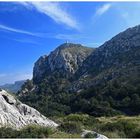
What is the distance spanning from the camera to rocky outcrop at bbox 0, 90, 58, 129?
790 inches

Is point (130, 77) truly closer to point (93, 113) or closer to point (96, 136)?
point (93, 113)

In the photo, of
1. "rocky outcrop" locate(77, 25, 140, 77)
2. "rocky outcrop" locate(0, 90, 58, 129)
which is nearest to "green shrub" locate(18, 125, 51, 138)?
"rocky outcrop" locate(0, 90, 58, 129)

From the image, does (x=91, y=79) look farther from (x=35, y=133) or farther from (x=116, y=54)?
(x=35, y=133)

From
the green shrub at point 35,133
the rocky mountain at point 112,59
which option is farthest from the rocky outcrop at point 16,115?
the rocky mountain at point 112,59

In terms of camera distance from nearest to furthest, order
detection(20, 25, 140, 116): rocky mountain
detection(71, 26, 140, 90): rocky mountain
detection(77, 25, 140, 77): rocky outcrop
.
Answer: detection(20, 25, 140, 116): rocky mountain
detection(71, 26, 140, 90): rocky mountain
detection(77, 25, 140, 77): rocky outcrop

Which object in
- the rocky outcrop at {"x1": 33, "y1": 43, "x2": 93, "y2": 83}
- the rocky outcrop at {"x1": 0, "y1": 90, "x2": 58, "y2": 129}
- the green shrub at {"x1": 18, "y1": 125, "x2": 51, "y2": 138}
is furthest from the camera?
the rocky outcrop at {"x1": 33, "y1": 43, "x2": 93, "y2": 83}

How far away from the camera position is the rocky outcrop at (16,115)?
20.1m

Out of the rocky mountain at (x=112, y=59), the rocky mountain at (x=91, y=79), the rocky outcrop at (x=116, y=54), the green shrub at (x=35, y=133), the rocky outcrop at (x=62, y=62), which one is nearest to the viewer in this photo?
the green shrub at (x=35, y=133)

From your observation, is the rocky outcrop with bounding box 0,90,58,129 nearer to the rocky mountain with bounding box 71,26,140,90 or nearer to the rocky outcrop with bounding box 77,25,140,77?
the rocky mountain with bounding box 71,26,140,90

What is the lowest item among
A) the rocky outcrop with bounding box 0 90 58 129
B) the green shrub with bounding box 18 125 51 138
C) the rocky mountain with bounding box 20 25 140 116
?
the green shrub with bounding box 18 125 51 138

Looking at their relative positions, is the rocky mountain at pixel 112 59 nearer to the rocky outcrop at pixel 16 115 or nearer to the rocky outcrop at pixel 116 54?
the rocky outcrop at pixel 116 54

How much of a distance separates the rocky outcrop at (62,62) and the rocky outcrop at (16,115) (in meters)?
118

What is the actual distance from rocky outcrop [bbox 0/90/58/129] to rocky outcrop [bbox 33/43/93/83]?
117980 millimetres

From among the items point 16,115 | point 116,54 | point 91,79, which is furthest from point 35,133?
point 116,54
